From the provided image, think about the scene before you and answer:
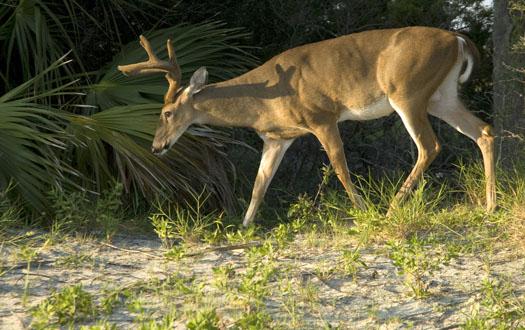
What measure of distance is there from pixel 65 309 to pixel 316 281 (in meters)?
1.55

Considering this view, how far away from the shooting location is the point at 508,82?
9797mm

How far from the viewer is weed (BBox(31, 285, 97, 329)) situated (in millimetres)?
4684

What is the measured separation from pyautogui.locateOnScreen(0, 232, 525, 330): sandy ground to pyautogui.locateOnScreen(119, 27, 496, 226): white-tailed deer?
145 centimetres

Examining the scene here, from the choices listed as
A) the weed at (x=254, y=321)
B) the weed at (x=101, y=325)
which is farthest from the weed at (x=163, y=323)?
the weed at (x=254, y=321)

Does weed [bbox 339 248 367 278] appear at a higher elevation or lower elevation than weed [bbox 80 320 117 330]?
lower

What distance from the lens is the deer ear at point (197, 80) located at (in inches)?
305

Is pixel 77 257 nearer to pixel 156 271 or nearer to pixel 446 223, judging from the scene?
pixel 156 271

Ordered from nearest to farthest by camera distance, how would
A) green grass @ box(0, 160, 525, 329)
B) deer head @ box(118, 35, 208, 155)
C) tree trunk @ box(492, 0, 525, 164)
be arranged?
green grass @ box(0, 160, 525, 329) → deer head @ box(118, 35, 208, 155) → tree trunk @ box(492, 0, 525, 164)

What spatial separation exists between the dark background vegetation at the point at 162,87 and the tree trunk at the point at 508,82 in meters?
0.02

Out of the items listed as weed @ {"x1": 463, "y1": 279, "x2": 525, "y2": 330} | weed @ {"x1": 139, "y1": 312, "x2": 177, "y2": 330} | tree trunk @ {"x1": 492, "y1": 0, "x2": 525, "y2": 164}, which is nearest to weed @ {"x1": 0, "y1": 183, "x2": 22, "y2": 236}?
weed @ {"x1": 139, "y1": 312, "x2": 177, "y2": 330}

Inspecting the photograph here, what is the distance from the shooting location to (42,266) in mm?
5930

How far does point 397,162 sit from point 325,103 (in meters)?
3.69

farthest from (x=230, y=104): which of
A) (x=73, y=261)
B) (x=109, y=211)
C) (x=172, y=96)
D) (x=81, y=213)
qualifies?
(x=73, y=261)

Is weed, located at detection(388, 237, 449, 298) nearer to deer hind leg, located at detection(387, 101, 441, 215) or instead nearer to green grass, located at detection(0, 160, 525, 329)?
green grass, located at detection(0, 160, 525, 329)
